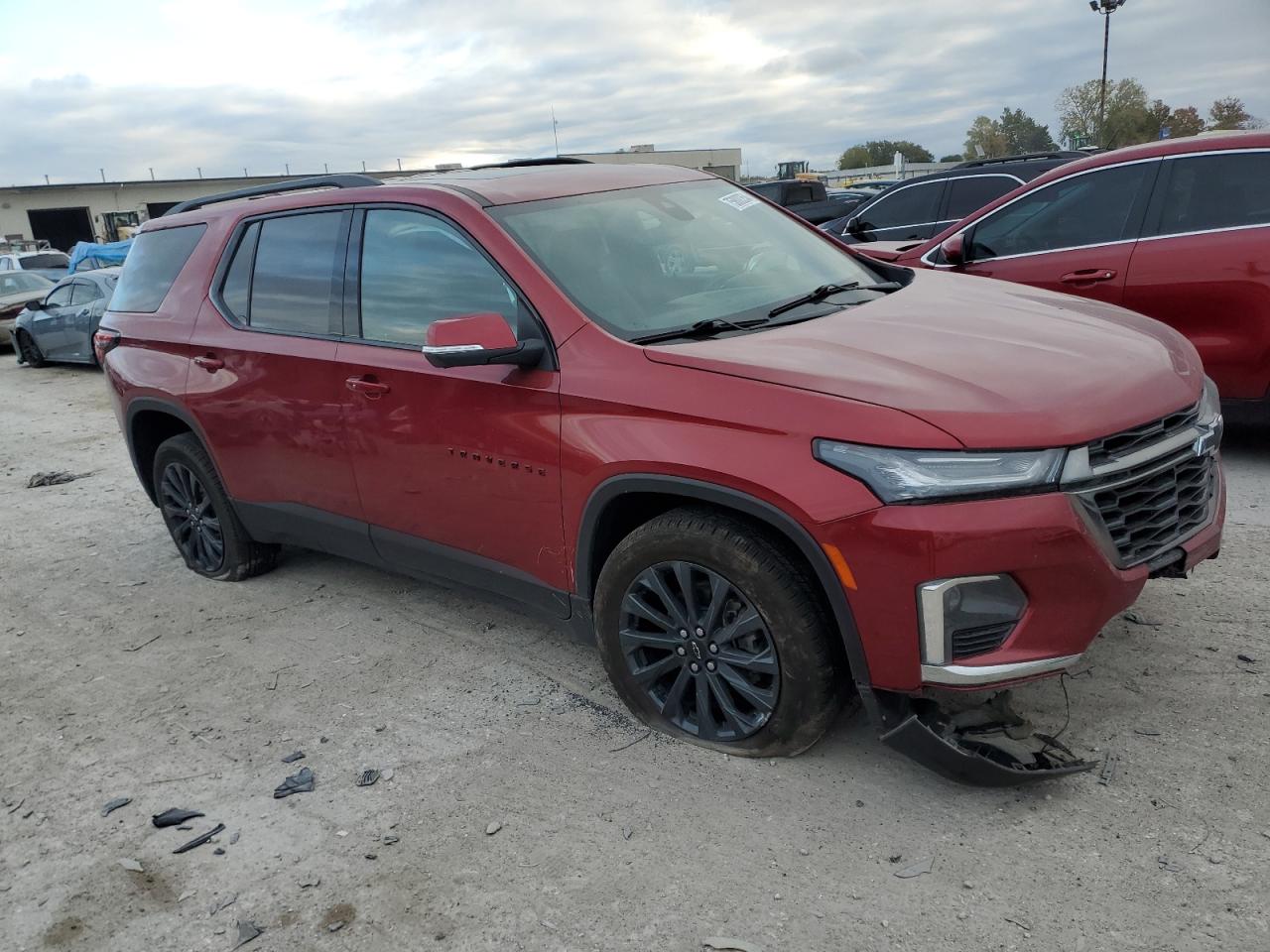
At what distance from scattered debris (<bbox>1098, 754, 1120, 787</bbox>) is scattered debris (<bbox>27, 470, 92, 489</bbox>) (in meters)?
7.69

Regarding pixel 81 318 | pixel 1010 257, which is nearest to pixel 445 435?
pixel 1010 257

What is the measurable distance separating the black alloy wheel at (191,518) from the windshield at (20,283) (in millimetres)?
16186

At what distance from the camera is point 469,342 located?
10.6 feet

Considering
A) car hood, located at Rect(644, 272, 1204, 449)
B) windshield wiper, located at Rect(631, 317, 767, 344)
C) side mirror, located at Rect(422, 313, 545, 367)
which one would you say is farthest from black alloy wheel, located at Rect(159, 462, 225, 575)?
car hood, located at Rect(644, 272, 1204, 449)

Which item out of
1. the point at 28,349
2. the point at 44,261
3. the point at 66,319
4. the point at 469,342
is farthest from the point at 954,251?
the point at 44,261

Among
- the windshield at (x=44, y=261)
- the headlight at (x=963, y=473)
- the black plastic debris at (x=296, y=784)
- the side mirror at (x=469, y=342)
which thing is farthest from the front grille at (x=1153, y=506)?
the windshield at (x=44, y=261)

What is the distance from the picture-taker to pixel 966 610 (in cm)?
265

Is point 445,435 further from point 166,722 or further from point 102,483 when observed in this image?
point 102,483

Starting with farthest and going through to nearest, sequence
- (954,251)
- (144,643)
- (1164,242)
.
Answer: (954,251), (1164,242), (144,643)

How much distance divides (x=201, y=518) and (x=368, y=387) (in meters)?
1.98

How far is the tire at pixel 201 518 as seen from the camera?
5.16 meters

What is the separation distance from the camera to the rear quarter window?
5168 millimetres

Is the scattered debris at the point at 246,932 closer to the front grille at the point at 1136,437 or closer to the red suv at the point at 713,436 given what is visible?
the red suv at the point at 713,436

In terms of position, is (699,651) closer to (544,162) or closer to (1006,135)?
(544,162)
